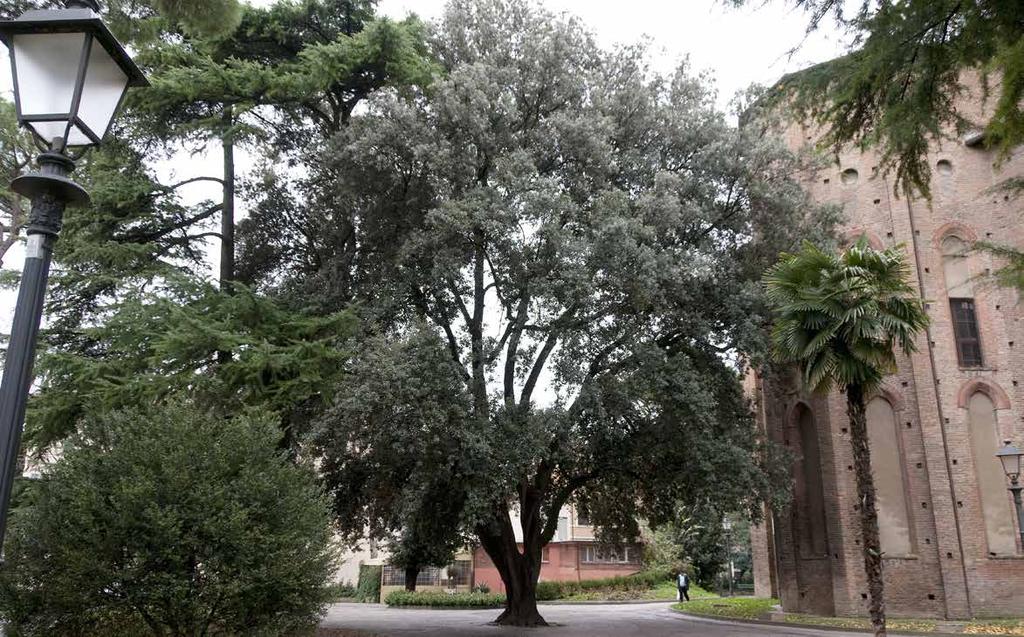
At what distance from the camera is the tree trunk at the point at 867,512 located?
47.7 feet

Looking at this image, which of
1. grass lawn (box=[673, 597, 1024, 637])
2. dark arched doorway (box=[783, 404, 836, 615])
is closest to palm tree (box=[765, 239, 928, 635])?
grass lawn (box=[673, 597, 1024, 637])

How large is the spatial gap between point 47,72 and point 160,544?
7000mm

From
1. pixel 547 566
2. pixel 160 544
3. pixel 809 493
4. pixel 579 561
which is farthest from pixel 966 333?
pixel 547 566

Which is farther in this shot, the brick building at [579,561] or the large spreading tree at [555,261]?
the brick building at [579,561]

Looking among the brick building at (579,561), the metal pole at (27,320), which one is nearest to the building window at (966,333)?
the metal pole at (27,320)

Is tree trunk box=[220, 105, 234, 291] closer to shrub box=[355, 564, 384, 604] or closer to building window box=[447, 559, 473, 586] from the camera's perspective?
shrub box=[355, 564, 384, 604]

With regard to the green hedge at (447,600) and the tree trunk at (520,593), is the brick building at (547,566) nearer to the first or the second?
the green hedge at (447,600)

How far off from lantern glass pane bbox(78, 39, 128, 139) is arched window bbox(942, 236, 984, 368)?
2606 centimetres

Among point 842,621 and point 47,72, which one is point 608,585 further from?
point 47,72

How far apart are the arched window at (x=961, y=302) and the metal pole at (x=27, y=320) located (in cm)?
2630

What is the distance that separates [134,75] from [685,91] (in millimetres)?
18526

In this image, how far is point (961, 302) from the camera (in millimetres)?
24938

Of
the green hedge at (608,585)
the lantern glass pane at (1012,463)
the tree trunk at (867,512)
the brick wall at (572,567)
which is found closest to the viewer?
the lantern glass pane at (1012,463)

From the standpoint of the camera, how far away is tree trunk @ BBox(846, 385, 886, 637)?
572 inches
